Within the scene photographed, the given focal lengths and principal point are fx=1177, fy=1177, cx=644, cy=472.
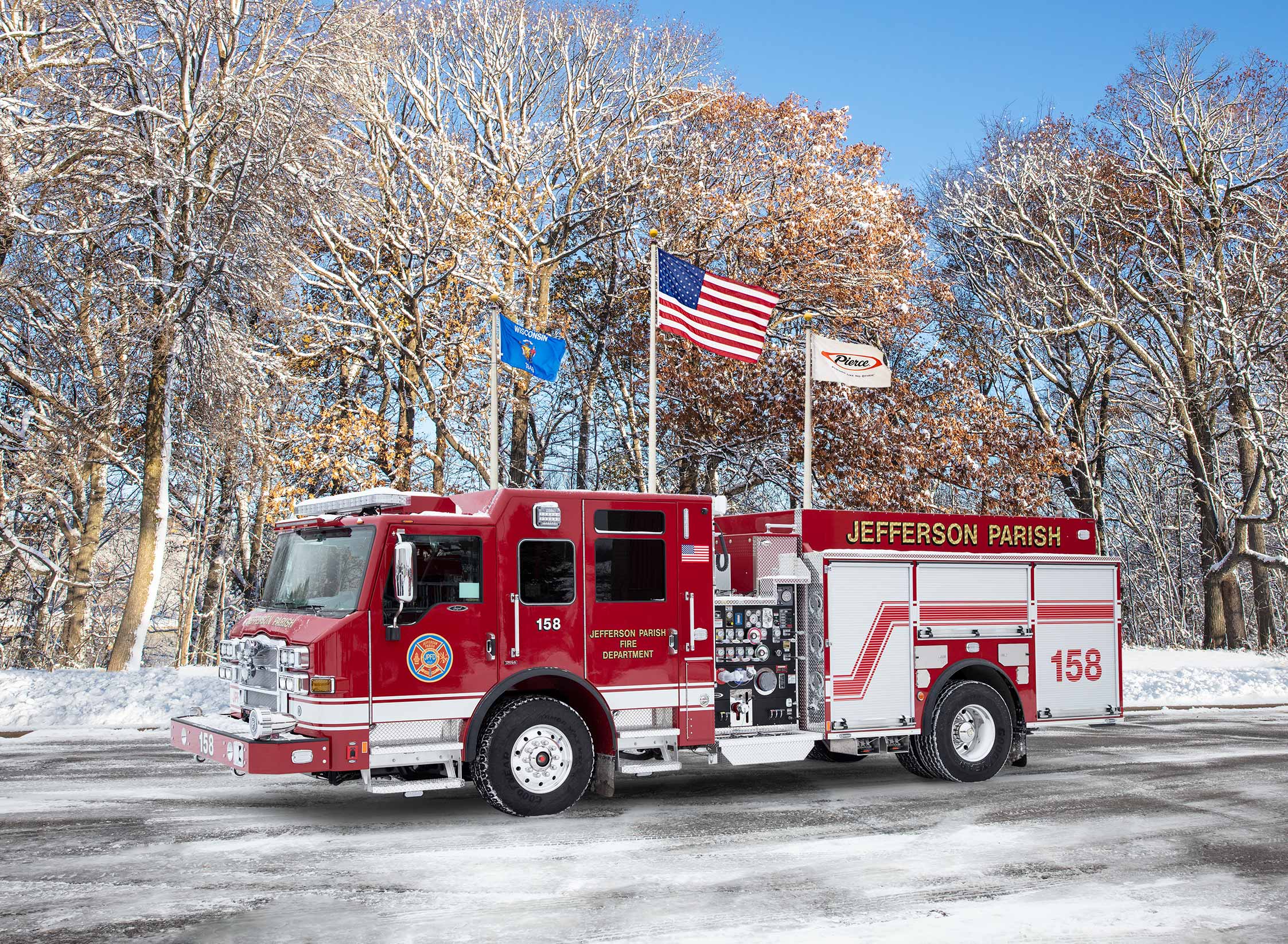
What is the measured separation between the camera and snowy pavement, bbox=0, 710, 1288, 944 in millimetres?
6566

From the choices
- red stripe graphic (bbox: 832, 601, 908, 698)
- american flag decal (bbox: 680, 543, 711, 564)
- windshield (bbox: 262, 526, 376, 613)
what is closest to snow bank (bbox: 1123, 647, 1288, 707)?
red stripe graphic (bbox: 832, 601, 908, 698)

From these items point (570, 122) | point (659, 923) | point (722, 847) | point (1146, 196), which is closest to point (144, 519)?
point (570, 122)

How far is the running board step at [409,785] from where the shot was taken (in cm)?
904

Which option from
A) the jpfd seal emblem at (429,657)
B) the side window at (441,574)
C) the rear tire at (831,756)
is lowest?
the rear tire at (831,756)

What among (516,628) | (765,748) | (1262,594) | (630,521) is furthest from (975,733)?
(1262,594)

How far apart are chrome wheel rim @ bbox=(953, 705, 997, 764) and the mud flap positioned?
12.4ft

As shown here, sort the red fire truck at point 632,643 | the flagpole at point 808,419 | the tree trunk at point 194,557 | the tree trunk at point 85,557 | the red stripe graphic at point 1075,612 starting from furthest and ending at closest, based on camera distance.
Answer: the tree trunk at point 194,557, the tree trunk at point 85,557, the flagpole at point 808,419, the red stripe graphic at point 1075,612, the red fire truck at point 632,643

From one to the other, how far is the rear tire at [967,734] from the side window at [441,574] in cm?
488

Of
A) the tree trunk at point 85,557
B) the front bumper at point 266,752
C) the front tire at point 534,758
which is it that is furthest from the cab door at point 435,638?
the tree trunk at point 85,557

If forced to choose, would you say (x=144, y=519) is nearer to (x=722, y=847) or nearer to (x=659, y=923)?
(x=722, y=847)

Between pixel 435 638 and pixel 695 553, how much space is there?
250 centimetres

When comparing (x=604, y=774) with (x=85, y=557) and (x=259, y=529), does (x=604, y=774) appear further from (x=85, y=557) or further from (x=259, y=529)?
(x=259, y=529)

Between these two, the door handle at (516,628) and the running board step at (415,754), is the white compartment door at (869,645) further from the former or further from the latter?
the running board step at (415,754)

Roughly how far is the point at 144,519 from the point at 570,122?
45.5 ft
